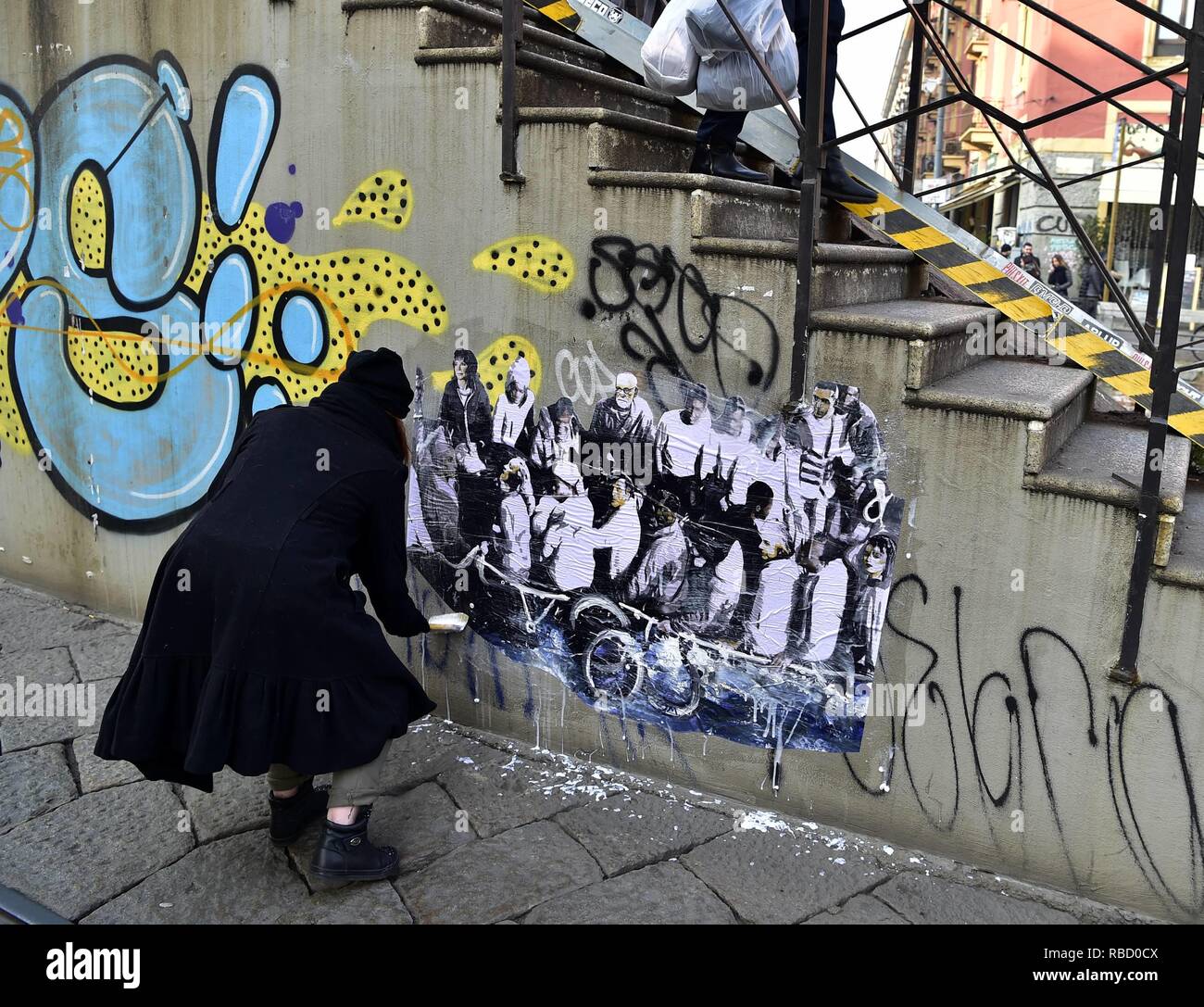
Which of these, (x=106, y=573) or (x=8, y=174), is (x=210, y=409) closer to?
(x=106, y=573)

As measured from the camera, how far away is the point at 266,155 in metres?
4.43

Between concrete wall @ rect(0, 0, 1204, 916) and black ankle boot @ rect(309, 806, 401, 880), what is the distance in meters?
0.98

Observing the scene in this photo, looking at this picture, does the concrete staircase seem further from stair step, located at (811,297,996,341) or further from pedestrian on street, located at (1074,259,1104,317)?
pedestrian on street, located at (1074,259,1104,317)

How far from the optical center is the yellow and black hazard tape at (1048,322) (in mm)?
3289

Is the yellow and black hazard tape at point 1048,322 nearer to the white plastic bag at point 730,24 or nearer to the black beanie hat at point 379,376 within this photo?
the white plastic bag at point 730,24

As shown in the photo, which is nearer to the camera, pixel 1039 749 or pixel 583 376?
pixel 1039 749

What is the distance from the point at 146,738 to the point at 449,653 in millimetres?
1403

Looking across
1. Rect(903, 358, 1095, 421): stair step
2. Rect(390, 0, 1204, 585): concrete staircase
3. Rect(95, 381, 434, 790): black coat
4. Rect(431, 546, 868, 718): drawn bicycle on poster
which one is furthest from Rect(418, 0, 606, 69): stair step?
Rect(903, 358, 1095, 421): stair step

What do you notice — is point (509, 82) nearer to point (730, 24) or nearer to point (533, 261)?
point (533, 261)

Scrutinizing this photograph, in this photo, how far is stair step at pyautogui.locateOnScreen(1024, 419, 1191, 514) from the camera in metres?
2.88

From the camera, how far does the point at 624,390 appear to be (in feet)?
12.0

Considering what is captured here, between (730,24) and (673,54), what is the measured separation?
0.22m

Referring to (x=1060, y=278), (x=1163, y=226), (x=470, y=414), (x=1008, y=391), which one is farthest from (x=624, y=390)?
(x=1060, y=278)

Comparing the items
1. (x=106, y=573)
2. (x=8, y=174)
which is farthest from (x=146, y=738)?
(x=8, y=174)
